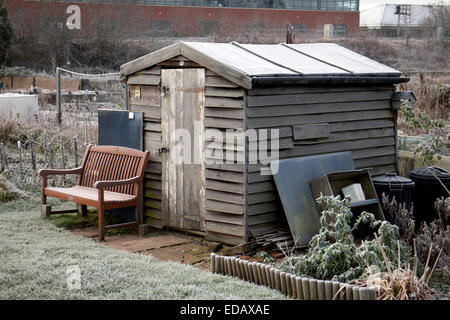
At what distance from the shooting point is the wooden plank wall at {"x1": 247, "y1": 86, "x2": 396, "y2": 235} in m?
7.46

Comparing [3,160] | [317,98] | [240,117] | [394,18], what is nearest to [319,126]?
[317,98]

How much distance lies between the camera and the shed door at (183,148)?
788 cm

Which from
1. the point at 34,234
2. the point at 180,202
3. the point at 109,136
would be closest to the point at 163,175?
the point at 180,202

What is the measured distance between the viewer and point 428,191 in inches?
334

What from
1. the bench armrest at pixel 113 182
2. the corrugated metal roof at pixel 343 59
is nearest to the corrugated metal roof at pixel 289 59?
the corrugated metal roof at pixel 343 59

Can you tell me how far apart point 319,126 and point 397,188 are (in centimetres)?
138

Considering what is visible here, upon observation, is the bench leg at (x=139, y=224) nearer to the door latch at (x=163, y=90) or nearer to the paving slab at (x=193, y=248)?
the paving slab at (x=193, y=248)

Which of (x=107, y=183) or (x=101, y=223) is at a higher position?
(x=107, y=183)

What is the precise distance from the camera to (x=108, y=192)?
28.2ft

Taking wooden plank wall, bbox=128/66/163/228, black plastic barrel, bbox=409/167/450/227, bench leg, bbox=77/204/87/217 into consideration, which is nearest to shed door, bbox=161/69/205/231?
wooden plank wall, bbox=128/66/163/228

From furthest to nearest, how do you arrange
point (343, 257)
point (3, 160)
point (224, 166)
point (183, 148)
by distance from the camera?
point (3, 160)
point (183, 148)
point (224, 166)
point (343, 257)

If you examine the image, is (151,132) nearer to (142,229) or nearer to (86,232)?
(142,229)

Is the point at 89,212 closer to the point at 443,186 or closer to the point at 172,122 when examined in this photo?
the point at 172,122

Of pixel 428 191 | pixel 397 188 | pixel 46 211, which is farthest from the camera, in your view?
pixel 46 211
